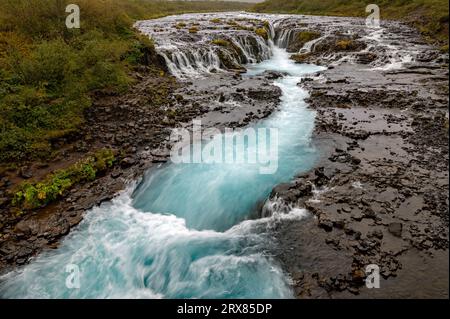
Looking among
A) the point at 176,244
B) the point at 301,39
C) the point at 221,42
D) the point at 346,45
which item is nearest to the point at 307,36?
the point at 301,39

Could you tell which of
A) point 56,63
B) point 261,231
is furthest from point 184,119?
point 261,231

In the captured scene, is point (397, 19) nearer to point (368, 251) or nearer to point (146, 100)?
point (146, 100)

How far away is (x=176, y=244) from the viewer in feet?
31.2

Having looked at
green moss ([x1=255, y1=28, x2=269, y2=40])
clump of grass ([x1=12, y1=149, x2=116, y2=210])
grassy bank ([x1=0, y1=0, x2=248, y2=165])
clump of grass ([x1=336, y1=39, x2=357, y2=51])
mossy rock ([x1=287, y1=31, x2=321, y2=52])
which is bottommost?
clump of grass ([x1=12, y1=149, x2=116, y2=210])

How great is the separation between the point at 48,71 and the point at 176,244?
1252 centimetres

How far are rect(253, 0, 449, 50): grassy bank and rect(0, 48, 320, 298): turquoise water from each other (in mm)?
19710

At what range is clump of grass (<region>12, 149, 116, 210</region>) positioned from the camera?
10805mm

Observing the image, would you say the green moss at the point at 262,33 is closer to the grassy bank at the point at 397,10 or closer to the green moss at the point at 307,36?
the green moss at the point at 307,36

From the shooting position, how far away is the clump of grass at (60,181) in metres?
10.8

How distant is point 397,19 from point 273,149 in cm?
4868

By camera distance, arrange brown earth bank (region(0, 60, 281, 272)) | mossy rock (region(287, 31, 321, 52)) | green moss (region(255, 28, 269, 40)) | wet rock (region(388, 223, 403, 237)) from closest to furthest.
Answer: wet rock (region(388, 223, 403, 237)) → brown earth bank (region(0, 60, 281, 272)) → mossy rock (region(287, 31, 321, 52)) → green moss (region(255, 28, 269, 40))

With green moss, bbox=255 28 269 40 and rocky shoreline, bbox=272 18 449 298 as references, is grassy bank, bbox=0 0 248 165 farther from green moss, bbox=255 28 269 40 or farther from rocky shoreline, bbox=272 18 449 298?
green moss, bbox=255 28 269 40

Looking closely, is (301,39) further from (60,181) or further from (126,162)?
(60,181)

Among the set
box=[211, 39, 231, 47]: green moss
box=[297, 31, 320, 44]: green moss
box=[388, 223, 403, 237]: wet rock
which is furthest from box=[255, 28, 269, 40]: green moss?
box=[388, 223, 403, 237]: wet rock
